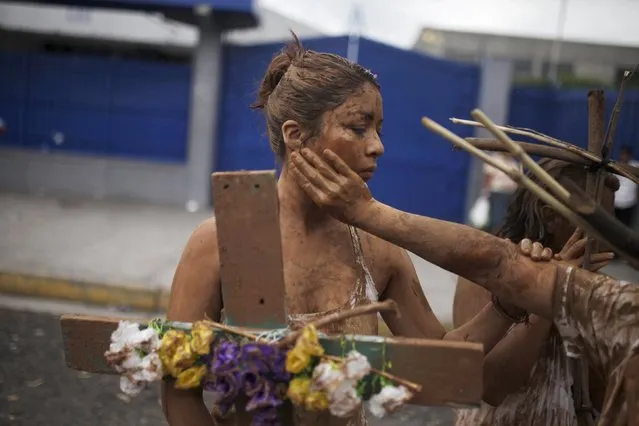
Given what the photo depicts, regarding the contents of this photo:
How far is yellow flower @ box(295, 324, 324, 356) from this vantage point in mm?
1197

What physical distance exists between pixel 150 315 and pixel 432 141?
519cm

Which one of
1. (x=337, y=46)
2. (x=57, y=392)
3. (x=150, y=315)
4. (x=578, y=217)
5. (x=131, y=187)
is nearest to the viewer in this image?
(x=578, y=217)

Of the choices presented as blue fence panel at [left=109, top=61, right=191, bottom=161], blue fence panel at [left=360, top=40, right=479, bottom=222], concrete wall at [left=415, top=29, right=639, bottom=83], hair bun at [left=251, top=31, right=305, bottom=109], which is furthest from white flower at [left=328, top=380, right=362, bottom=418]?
concrete wall at [left=415, top=29, right=639, bottom=83]

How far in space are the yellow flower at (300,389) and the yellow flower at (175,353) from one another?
216 millimetres

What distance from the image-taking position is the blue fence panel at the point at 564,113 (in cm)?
957

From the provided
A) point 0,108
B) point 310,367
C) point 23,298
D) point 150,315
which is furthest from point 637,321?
point 0,108

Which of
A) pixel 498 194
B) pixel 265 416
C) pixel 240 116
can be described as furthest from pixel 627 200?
pixel 265 416

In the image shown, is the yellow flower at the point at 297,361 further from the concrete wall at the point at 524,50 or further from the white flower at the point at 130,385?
the concrete wall at the point at 524,50

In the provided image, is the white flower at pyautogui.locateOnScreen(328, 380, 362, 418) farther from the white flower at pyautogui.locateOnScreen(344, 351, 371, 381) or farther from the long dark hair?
the long dark hair

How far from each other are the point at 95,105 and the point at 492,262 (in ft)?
34.7

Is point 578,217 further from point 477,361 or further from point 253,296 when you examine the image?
point 253,296

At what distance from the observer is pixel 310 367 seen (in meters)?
1.22

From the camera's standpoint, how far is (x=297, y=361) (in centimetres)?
120

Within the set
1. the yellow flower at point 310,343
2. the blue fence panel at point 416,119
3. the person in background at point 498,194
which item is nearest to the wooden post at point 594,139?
the yellow flower at point 310,343
